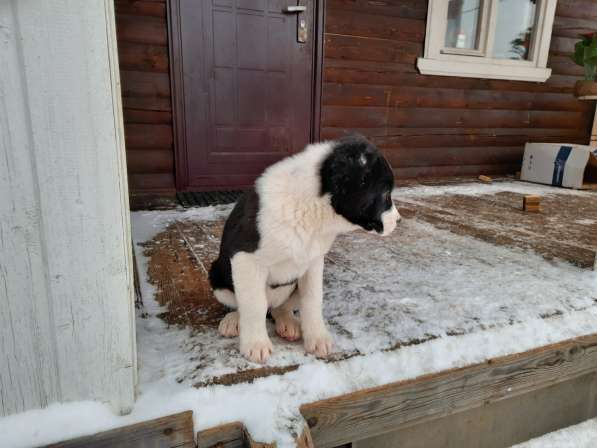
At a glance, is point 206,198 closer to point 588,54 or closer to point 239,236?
point 239,236

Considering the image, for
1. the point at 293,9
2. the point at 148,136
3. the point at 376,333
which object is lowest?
Result: the point at 376,333

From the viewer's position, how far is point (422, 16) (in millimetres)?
4504

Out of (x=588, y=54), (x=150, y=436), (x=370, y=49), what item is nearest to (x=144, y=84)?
(x=370, y=49)

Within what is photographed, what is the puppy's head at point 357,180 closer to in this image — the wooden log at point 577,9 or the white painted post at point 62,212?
the white painted post at point 62,212

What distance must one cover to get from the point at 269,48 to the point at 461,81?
8.26 feet

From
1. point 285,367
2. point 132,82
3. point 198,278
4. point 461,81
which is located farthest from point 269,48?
point 285,367

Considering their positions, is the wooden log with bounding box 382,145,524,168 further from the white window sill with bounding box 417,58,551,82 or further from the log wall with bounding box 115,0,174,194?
the log wall with bounding box 115,0,174,194

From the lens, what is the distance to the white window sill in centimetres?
469

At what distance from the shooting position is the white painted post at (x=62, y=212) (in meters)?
0.74

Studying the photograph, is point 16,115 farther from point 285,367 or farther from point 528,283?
point 528,283

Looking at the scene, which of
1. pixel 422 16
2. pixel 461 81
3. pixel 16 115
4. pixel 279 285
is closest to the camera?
pixel 16 115

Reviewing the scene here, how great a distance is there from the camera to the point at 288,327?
137 centimetres

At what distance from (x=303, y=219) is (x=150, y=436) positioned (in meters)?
0.67

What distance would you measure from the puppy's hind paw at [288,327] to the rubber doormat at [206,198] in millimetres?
2195
